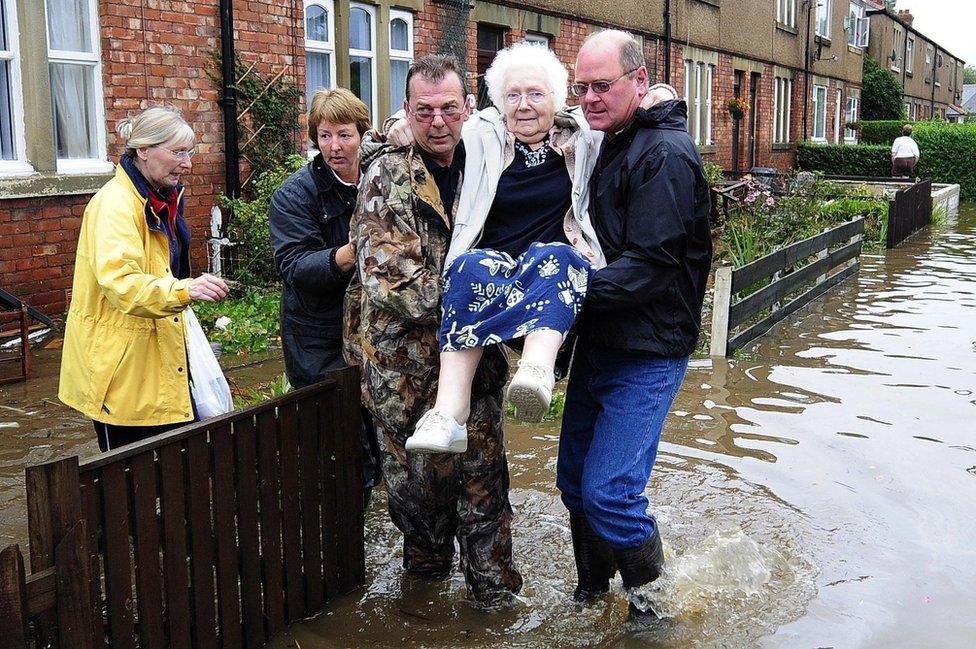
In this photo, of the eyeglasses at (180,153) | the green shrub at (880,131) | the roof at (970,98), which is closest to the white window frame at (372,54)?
the eyeglasses at (180,153)

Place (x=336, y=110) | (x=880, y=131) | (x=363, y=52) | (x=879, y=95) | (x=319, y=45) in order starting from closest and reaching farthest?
(x=336, y=110) → (x=319, y=45) → (x=363, y=52) → (x=880, y=131) → (x=879, y=95)

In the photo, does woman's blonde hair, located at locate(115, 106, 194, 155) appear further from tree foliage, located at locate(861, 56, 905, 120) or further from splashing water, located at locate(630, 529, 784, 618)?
tree foliage, located at locate(861, 56, 905, 120)

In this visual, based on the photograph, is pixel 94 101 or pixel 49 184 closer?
pixel 49 184

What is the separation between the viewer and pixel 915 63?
163 feet

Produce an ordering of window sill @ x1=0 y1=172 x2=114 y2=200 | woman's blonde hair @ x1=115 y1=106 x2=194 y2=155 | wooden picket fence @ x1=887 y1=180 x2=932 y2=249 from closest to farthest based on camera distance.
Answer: woman's blonde hair @ x1=115 y1=106 x2=194 y2=155 < window sill @ x1=0 y1=172 x2=114 y2=200 < wooden picket fence @ x1=887 y1=180 x2=932 y2=249

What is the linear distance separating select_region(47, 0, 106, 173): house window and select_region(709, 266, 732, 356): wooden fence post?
224 inches

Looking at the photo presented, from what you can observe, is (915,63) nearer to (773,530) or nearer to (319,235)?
(773,530)

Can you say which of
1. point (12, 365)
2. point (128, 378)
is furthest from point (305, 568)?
point (12, 365)

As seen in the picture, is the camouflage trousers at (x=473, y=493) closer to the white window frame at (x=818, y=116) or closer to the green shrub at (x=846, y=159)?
the green shrub at (x=846, y=159)

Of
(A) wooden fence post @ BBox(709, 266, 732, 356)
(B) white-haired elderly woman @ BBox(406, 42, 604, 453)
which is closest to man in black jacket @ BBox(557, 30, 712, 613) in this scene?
(B) white-haired elderly woman @ BBox(406, 42, 604, 453)

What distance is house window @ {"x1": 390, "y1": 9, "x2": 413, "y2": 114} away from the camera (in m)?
12.5

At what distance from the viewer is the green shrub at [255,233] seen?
382 inches

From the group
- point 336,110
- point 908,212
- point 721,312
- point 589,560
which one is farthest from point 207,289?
point 908,212

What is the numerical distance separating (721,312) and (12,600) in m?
6.64
